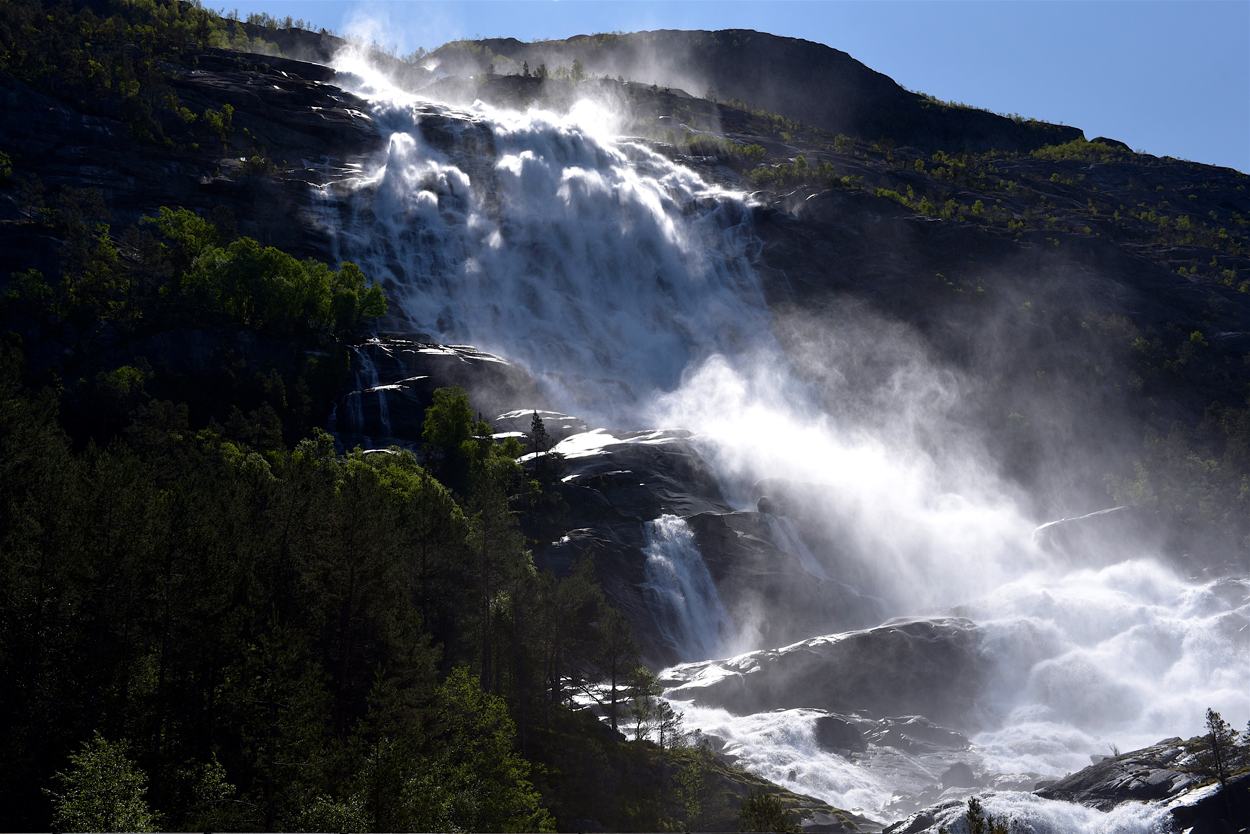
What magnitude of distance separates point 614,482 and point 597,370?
29.7 m

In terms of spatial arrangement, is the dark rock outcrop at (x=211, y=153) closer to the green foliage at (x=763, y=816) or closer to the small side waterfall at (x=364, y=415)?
the small side waterfall at (x=364, y=415)

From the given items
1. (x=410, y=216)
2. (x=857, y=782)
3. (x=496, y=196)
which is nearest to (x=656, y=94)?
(x=496, y=196)

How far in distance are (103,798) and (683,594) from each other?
54.9 m

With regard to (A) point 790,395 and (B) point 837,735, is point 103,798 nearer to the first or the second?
(B) point 837,735

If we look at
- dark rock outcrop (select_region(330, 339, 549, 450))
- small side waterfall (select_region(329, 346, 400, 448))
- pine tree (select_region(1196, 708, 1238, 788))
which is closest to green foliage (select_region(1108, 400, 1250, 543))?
pine tree (select_region(1196, 708, 1238, 788))

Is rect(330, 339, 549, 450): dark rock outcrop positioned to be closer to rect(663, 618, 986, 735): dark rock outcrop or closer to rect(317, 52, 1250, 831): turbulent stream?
rect(317, 52, 1250, 831): turbulent stream

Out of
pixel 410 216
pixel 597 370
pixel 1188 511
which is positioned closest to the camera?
pixel 1188 511

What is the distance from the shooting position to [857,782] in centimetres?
5275

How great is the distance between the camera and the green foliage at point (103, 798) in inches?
789

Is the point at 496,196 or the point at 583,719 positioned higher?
the point at 496,196

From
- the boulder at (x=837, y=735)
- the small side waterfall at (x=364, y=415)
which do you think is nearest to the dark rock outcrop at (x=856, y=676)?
the boulder at (x=837, y=735)

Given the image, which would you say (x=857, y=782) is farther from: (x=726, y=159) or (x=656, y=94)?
(x=656, y=94)

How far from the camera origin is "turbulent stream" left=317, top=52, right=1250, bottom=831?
200 ft

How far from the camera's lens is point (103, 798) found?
20828 millimetres
